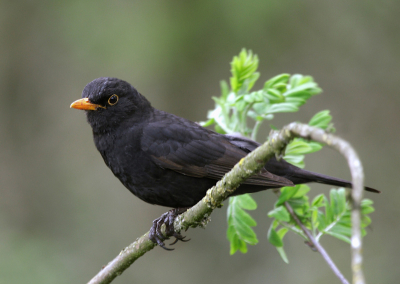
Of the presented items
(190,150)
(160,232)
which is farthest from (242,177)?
(190,150)

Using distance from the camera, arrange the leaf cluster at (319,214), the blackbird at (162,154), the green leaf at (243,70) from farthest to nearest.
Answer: the blackbird at (162,154)
the green leaf at (243,70)
the leaf cluster at (319,214)

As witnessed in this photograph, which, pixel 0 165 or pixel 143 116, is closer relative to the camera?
pixel 143 116

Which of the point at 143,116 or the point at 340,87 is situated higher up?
the point at 143,116

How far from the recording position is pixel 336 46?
7.05 m

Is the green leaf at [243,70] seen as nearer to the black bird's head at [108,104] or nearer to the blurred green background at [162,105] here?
the black bird's head at [108,104]

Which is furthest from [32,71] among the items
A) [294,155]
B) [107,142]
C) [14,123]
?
[294,155]

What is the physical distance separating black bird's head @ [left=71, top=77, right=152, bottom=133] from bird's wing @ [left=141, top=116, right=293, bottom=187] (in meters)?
0.26

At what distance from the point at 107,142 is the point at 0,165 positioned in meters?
5.27

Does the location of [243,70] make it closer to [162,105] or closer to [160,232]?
[160,232]

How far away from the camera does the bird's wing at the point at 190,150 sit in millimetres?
3584

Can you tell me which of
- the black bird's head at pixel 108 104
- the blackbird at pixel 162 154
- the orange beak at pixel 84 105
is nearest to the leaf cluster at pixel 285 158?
the blackbird at pixel 162 154

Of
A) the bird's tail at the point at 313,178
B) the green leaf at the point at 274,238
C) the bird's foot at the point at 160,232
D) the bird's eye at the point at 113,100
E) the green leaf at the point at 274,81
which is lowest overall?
the green leaf at the point at 274,238

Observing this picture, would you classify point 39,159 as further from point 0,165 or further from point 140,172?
point 140,172

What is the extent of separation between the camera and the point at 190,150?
3.71m
